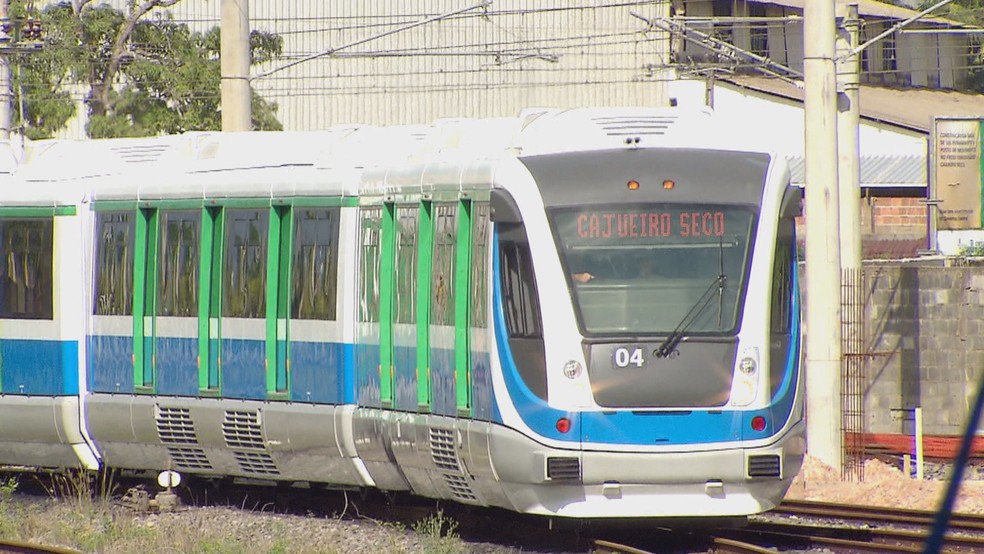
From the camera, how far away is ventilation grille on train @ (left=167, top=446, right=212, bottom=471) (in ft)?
47.6

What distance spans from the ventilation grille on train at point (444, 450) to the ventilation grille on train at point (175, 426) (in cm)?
295

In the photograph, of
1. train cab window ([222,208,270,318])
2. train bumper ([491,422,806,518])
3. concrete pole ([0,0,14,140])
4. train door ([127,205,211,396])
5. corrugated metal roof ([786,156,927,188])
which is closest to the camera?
train bumper ([491,422,806,518])

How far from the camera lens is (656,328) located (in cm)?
1106

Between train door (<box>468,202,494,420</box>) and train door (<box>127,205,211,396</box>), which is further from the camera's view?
train door (<box>127,205,211,396</box>)

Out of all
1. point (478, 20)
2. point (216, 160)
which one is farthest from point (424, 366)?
point (478, 20)

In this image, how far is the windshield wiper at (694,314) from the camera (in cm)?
1102

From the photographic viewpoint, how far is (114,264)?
15156 mm

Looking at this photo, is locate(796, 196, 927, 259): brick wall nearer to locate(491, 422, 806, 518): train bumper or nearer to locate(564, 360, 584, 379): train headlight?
locate(491, 422, 806, 518): train bumper

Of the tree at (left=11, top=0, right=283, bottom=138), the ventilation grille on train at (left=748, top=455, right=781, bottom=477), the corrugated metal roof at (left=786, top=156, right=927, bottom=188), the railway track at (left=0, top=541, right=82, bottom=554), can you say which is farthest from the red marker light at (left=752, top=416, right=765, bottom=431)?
the corrugated metal roof at (left=786, top=156, right=927, bottom=188)

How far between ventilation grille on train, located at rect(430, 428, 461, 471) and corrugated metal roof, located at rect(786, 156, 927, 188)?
122ft

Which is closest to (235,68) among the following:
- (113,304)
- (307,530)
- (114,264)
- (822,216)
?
(114,264)

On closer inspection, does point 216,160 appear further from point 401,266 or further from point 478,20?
point 478,20

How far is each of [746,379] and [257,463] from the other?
439 cm

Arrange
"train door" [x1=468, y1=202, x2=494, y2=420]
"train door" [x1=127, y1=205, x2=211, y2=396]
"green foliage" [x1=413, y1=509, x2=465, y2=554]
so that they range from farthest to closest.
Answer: "train door" [x1=127, y1=205, x2=211, y2=396] < "train door" [x1=468, y1=202, x2=494, y2=420] < "green foliage" [x1=413, y1=509, x2=465, y2=554]
